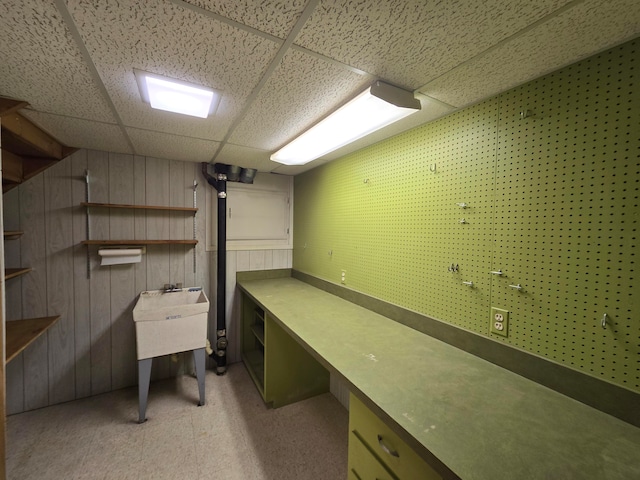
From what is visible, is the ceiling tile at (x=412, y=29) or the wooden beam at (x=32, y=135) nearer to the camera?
the ceiling tile at (x=412, y=29)

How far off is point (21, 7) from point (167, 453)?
229 cm

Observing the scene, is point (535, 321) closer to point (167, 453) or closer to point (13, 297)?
point (167, 453)

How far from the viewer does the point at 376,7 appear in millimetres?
727

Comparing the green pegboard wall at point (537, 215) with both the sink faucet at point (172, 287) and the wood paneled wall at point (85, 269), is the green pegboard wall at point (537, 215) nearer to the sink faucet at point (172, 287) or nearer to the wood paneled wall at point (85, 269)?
the sink faucet at point (172, 287)

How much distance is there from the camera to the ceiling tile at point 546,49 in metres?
0.73

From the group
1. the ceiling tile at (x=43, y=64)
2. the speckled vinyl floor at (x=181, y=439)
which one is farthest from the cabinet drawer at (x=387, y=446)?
the ceiling tile at (x=43, y=64)

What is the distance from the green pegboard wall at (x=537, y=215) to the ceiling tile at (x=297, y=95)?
60 cm

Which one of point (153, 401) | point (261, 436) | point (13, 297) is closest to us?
point (261, 436)

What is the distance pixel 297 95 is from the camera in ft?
4.07

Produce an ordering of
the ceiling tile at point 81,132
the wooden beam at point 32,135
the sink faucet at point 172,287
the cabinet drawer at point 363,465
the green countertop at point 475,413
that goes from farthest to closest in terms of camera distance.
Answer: the sink faucet at point 172,287 < the ceiling tile at point 81,132 < the wooden beam at point 32,135 < the cabinet drawer at point 363,465 < the green countertop at point 475,413

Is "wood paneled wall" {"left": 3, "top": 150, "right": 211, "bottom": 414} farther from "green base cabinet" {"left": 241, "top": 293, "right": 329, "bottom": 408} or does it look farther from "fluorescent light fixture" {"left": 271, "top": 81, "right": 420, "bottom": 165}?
"fluorescent light fixture" {"left": 271, "top": 81, "right": 420, "bottom": 165}

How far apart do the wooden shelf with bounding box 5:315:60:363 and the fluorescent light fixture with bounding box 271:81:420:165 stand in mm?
2062

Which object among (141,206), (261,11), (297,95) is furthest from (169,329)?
(261,11)

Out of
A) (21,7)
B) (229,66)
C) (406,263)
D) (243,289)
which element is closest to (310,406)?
(243,289)
